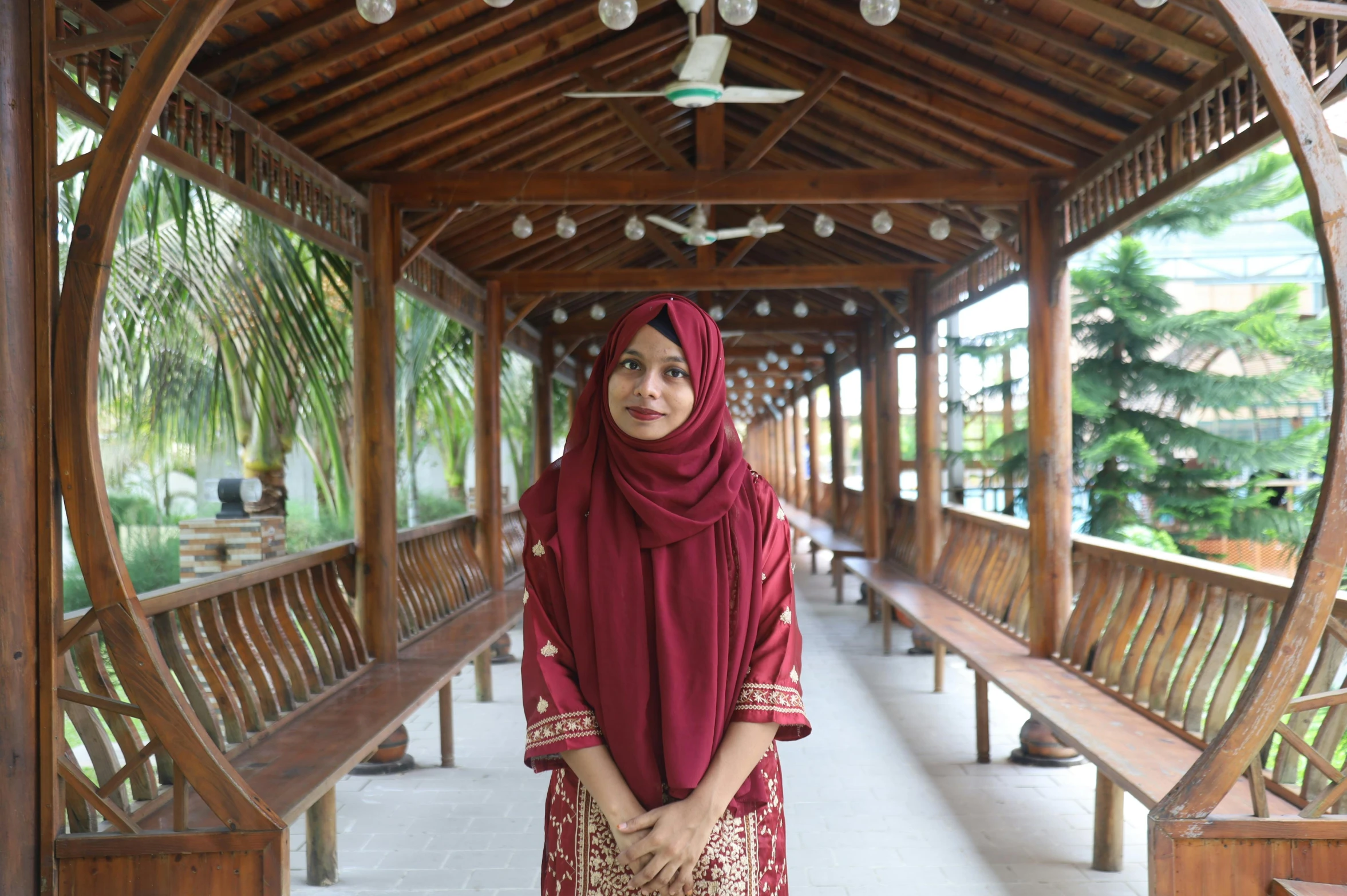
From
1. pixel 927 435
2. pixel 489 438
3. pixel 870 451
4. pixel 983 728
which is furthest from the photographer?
pixel 870 451

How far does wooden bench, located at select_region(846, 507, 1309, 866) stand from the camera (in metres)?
3.69

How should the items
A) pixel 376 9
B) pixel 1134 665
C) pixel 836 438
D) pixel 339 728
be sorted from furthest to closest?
pixel 836 438
pixel 1134 665
pixel 339 728
pixel 376 9

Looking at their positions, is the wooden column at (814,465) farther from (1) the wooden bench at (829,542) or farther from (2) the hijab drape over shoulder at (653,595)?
(2) the hijab drape over shoulder at (653,595)

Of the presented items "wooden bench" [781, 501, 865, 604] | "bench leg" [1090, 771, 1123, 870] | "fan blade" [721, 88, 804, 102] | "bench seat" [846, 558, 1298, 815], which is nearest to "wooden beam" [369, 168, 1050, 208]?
"fan blade" [721, 88, 804, 102]

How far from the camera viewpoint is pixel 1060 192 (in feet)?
20.0

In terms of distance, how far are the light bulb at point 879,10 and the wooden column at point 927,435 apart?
216 inches

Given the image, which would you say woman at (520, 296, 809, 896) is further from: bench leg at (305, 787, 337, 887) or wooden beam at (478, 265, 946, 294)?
wooden beam at (478, 265, 946, 294)

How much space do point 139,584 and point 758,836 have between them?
21.3 feet

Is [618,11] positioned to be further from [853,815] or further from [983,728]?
[983,728]

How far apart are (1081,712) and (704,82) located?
323 cm

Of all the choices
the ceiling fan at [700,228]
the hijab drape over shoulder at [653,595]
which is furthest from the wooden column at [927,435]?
the hijab drape over shoulder at [653,595]

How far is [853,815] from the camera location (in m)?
4.95

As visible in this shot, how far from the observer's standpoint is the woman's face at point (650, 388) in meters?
1.78

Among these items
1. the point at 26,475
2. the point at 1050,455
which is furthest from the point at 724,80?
the point at 26,475
